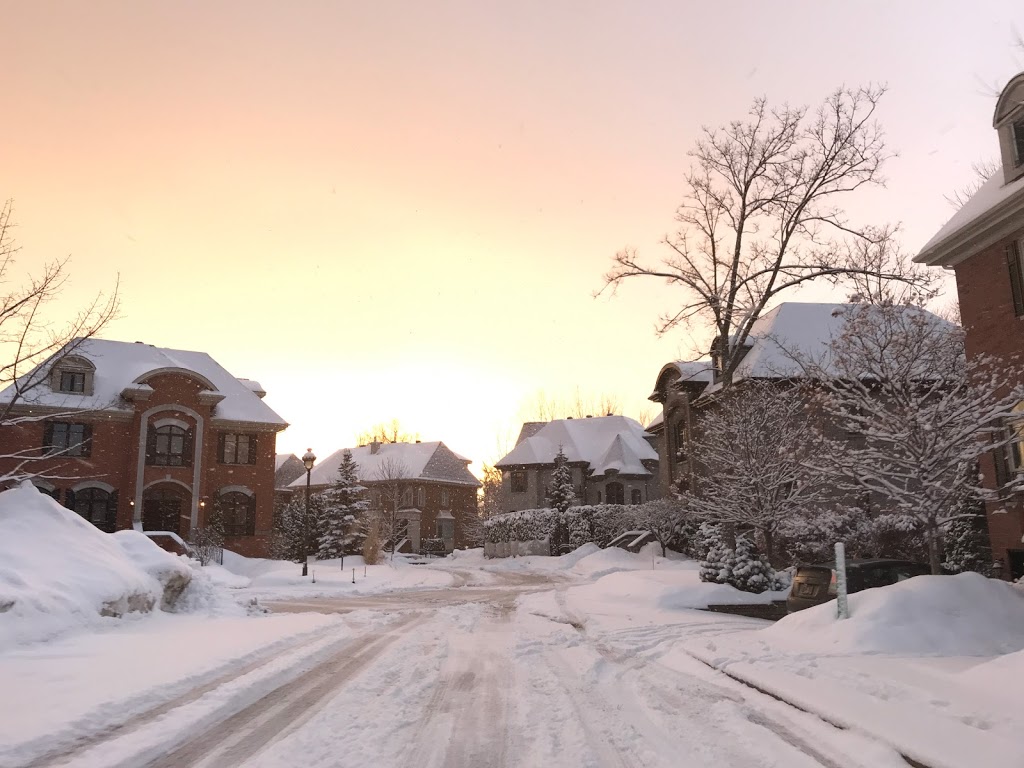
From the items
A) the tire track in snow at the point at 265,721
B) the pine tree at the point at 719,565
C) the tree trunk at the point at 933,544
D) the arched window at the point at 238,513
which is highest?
the arched window at the point at 238,513

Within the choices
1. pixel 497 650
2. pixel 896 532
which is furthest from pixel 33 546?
pixel 896 532

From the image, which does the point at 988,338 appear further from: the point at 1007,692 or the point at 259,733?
the point at 259,733

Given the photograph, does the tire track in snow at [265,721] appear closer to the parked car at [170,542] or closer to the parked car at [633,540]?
the parked car at [170,542]

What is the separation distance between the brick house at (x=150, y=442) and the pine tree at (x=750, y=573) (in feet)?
91.1

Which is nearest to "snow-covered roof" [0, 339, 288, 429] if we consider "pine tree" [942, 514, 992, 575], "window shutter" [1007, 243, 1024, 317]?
"pine tree" [942, 514, 992, 575]

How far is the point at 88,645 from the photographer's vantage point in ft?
30.9

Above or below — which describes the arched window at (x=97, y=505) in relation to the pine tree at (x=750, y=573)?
above

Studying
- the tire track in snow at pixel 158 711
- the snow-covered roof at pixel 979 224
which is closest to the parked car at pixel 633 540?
the snow-covered roof at pixel 979 224

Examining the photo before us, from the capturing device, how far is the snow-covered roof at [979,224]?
14.9m

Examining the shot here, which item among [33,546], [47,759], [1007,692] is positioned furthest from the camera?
[33,546]

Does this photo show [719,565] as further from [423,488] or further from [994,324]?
[423,488]

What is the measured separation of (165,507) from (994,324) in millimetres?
36044

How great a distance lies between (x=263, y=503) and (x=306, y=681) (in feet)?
109

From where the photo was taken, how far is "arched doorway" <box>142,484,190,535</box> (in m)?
36.7
